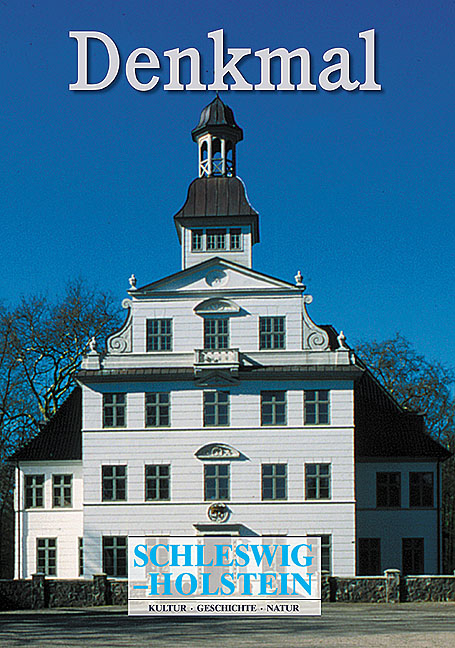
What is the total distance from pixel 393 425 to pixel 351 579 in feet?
34.0

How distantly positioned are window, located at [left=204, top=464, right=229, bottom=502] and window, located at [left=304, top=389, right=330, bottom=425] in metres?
3.60

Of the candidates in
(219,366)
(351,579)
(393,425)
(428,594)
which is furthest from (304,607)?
(393,425)

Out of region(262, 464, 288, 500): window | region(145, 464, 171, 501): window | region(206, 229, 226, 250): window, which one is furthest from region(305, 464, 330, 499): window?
region(206, 229, 226, 250): window

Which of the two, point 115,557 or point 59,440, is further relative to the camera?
point 59,440

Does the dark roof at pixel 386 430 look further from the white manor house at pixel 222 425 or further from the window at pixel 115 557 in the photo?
the window at pixel 115 557

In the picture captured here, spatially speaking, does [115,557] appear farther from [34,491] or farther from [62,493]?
[34,491]

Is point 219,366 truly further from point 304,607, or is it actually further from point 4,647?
point 4,647

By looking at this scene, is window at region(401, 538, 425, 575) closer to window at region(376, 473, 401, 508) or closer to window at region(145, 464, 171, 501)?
window at region(376, 473, 401, 508)

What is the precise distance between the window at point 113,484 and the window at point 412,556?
37.2ft

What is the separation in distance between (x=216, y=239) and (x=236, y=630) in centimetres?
2035

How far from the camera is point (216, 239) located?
130ft

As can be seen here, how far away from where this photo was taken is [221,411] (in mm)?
36531

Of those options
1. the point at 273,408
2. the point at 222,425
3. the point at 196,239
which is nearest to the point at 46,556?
the point at 222,425

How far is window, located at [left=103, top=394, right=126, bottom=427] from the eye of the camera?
3675 cm
